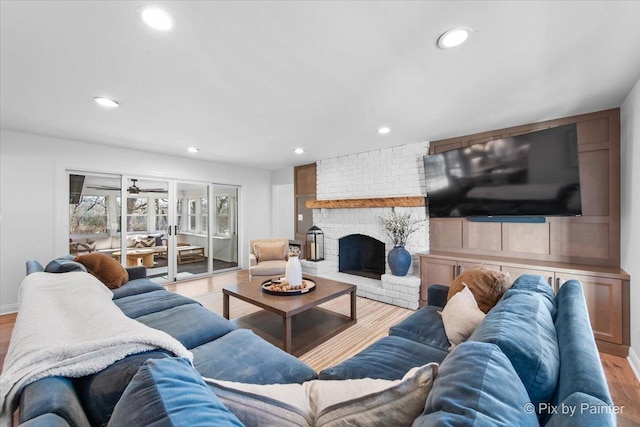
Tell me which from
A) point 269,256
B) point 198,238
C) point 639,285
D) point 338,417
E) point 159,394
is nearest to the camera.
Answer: point 159,394

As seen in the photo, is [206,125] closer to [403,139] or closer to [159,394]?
[403,139]

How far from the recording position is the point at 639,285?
204cm

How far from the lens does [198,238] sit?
545cm

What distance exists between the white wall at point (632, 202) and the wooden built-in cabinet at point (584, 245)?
0.08 metres

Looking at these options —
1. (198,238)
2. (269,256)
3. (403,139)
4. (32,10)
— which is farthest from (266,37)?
(198,238)

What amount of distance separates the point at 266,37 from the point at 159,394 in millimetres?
1691

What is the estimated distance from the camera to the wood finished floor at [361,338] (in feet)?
6.08

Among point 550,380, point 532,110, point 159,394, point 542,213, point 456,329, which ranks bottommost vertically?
point 456,329

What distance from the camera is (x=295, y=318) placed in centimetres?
311

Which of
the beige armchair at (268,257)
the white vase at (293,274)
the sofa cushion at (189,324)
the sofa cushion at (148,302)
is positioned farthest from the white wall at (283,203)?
the sofa cushion at (189,324)

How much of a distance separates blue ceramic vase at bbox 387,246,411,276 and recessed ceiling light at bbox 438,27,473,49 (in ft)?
8.51

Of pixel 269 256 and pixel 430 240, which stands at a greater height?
pixel 430 240

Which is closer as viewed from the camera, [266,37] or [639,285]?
[266,37]

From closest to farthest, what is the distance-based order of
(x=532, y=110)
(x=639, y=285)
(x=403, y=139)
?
(x=639, y=285) → (x=532, y=110) → (x=403, y=139)
